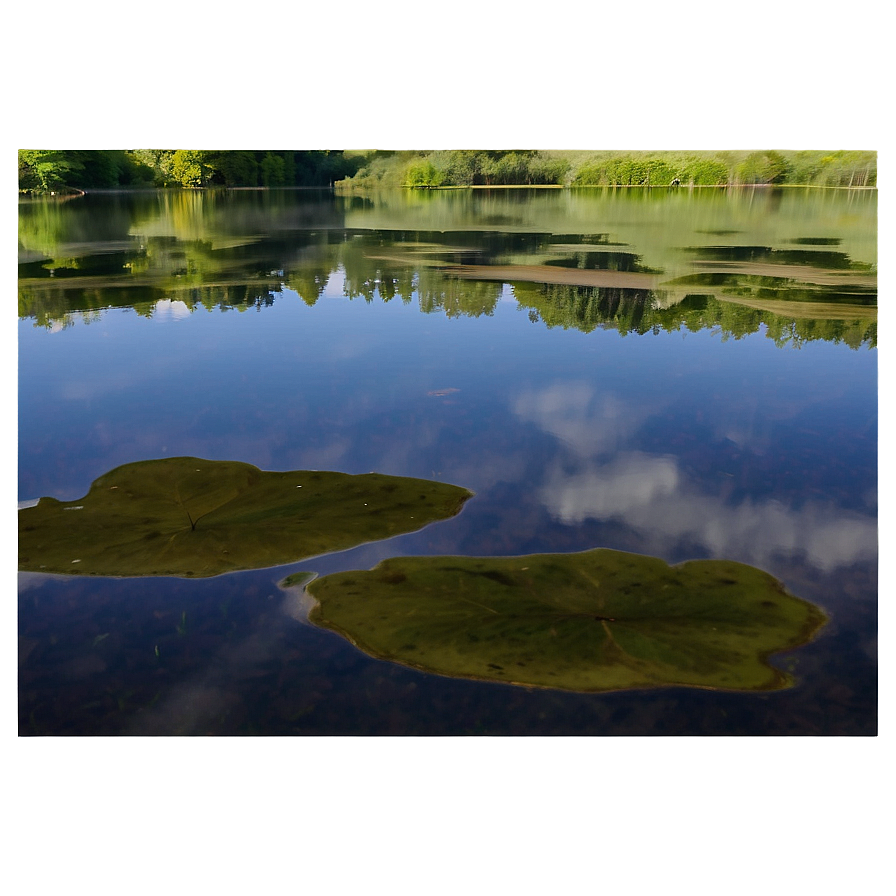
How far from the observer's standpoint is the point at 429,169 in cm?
829

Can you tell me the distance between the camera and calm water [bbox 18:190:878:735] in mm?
3092

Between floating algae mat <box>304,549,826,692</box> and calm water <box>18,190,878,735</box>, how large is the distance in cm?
10

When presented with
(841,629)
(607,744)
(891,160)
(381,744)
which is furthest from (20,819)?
(891,160)

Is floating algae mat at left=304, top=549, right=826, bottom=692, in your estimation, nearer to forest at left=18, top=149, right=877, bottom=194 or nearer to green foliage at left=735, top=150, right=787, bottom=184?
forest at left=18, top=149, right=877, bottom=194

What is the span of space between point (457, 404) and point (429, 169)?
3066 millimetres

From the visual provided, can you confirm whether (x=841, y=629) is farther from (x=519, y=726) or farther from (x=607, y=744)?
(x=519, y=726)

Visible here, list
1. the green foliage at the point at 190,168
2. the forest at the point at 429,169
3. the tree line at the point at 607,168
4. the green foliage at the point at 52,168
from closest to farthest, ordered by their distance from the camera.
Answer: the tree line at the point at 607,168 → the forest at the point at 429,169 → the green foliage at the point at 190,168 → the green foliage at the point at 52,168

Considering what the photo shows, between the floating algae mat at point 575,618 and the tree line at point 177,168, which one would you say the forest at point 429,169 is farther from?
the floating algae mat at point 575,618

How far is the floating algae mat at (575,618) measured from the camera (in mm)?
3176

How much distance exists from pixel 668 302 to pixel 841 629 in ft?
22.4

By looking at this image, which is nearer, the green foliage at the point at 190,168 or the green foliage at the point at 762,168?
the green foliage at the point at 762,168

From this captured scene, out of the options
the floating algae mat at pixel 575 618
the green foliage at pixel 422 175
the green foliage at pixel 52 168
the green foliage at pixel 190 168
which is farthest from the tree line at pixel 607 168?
the floating algae mat at pixel 575 618

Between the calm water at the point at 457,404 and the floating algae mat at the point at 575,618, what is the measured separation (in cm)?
10

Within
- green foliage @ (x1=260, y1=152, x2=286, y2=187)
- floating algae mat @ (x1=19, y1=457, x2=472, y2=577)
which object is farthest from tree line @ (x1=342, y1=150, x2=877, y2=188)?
floating algae mat @ (x1=19, y1=457, x2=472, y2=577)
